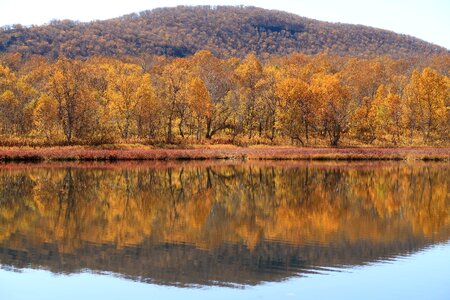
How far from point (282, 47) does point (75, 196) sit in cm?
15305

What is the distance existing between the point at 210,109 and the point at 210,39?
117 metres

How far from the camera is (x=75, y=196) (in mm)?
27781

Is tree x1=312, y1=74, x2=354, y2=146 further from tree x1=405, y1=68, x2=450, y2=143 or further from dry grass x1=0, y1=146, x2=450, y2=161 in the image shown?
tree x1=405, y1=68, x2=450, y2=143

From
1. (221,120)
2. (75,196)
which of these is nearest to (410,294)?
(75,196)

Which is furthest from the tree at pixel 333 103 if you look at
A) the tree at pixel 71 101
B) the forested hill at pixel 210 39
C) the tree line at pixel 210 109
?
the forested hill at pixel 210 39

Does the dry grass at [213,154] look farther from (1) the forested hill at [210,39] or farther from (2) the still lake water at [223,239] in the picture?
(1) the forested hill at [210,39]

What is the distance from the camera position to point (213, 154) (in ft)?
181

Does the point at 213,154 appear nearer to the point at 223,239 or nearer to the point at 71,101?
the point at 71,101

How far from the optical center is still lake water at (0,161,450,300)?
42.9 ft

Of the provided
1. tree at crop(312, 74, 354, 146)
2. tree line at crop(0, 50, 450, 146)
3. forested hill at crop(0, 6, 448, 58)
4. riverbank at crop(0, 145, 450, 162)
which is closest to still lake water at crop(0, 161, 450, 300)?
riverbank at crop(0, 145, 450, 162)

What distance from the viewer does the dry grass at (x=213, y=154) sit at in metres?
50.1

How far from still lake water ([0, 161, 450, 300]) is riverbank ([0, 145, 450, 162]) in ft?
48.4

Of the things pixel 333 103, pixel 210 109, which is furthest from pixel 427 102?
pixel 210 109

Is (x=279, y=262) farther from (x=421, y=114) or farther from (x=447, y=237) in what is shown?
(x=421, y=114)
